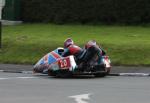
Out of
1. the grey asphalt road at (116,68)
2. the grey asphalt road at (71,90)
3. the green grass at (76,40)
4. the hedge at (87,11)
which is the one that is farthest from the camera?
the hedge at (87,11)

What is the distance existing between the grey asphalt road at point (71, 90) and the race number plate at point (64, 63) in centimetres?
53

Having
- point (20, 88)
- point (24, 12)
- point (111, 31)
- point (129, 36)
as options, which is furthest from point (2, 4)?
point (20, 88)

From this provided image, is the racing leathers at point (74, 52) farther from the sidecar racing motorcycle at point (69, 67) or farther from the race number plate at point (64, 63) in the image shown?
the race number plate at point (64, 63)

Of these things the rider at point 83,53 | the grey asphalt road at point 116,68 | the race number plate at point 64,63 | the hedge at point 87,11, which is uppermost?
the hedge at point 87,11

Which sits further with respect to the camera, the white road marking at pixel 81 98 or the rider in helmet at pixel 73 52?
the rider in helmet at pixel 73 52

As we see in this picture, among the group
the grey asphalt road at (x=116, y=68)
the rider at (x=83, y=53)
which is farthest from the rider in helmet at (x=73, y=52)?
the grey asphalt road at (x=116, y=68)

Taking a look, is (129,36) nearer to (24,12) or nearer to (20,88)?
(24,12)

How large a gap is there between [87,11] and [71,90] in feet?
78.0

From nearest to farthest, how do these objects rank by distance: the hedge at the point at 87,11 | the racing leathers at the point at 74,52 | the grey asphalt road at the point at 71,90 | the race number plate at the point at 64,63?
1. the grey asphalt road at the point at 71,90
2. the race number plate at the point at 64,63
3. the racing leathers at the point at 74,52
4. the hedge at the point at 87,11

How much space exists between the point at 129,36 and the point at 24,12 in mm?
12120

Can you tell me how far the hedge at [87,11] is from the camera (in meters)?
39.4

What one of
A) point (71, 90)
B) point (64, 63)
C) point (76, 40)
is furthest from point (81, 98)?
point (76, 40)

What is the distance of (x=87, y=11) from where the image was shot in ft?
134

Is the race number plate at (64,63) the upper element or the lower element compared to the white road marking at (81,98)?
upper
